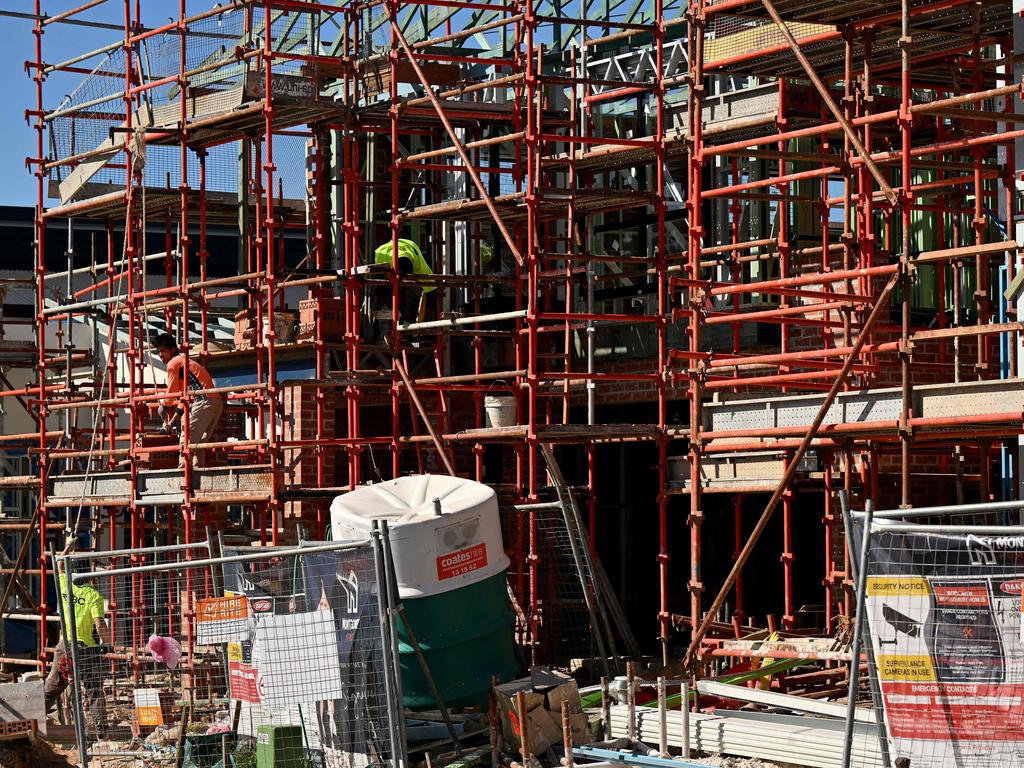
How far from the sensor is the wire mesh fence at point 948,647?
28.2ft

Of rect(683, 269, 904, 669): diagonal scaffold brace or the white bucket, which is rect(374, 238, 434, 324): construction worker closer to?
the white bucket

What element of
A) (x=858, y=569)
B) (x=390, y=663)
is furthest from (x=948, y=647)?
(x=390, y=663)

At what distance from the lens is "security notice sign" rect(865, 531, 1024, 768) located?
8.61 metres

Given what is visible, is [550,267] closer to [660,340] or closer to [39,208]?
[660,340]

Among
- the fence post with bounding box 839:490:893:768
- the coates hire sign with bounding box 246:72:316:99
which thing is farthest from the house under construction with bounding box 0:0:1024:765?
the fence post with bounding box 839:490:893:768

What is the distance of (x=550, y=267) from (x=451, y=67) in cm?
262

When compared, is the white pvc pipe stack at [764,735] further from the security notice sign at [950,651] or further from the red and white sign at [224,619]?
the red and white sign at [224,619]

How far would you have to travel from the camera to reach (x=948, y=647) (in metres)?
8.69

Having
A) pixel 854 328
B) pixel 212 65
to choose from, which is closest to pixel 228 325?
pixel 212 65

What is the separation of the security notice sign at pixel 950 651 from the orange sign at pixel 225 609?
4.52 meters

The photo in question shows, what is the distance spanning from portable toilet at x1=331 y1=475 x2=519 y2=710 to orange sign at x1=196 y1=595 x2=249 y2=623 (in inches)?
63.3

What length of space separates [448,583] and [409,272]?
6300 mm

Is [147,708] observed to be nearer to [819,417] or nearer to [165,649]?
[165,649]

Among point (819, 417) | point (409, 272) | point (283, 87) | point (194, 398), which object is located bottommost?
point (819, 417)
